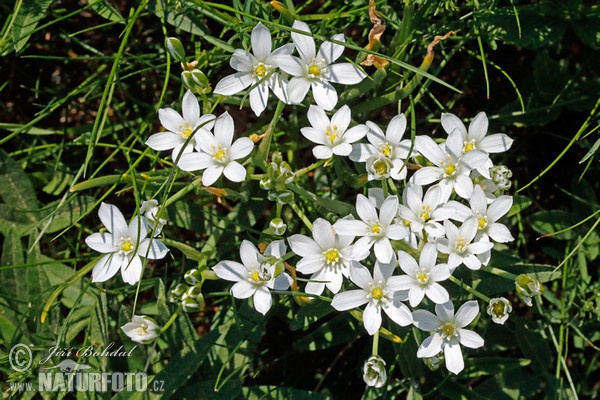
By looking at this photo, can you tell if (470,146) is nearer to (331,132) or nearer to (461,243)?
(461,243)

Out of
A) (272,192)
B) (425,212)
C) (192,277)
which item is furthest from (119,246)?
(425,212)

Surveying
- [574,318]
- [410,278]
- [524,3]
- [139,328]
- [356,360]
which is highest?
[524,3]

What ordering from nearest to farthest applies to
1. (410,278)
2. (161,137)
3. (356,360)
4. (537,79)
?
(410,278), (161,137), (537,79), (356,360)

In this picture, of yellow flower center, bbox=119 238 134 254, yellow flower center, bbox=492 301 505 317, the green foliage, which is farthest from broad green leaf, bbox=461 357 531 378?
yellow flower center, bbox=119 238 134 254

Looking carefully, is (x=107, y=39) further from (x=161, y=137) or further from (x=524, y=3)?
(x=524, y=3)

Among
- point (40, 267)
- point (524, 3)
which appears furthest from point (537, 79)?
point (40, 267)

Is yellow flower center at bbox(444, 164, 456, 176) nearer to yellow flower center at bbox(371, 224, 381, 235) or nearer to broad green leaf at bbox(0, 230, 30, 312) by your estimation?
yellow flower center at bbox(371, 224, 381, 235)

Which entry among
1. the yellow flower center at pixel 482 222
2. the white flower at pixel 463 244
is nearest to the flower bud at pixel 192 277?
the white flower at pixel 463 244
